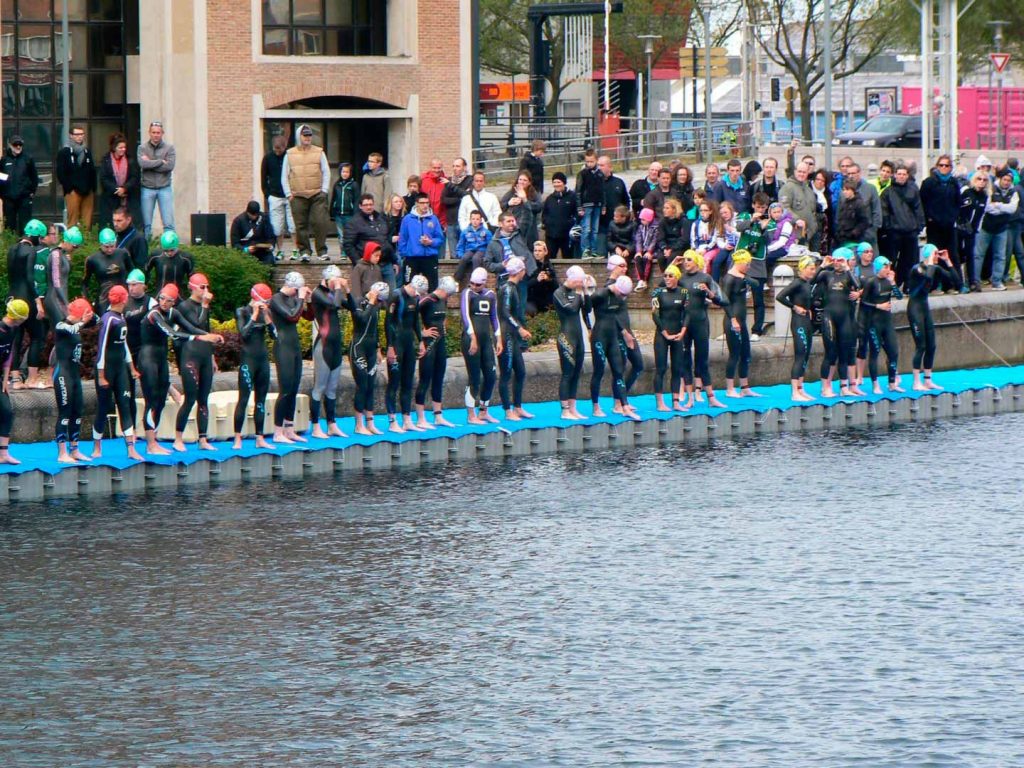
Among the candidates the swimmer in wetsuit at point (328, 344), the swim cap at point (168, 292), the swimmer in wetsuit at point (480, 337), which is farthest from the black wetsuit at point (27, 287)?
the swimmer in wetsuit at point (480, 337)

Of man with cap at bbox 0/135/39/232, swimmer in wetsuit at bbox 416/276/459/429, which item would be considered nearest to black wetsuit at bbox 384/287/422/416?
swimmer in wetsuit at bbox 416/276/459/429

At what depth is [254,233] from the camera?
29.0 metres

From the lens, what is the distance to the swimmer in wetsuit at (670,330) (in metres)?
24.9

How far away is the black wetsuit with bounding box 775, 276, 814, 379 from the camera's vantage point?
2581 centimetres

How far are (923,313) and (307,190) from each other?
9.46m

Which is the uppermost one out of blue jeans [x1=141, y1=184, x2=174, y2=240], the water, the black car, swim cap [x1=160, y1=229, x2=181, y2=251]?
the black car

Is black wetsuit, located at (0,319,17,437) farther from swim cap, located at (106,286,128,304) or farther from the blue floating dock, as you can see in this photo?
swim cap, located at (106,286,128,304)

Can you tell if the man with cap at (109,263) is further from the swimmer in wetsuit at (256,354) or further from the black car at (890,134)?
the black car at (890,134)

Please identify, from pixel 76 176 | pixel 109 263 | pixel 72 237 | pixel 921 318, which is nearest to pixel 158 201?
pixel 76 176

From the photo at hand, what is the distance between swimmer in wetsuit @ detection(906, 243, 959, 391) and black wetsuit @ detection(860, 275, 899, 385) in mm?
521

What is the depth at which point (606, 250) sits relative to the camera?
29547 mm

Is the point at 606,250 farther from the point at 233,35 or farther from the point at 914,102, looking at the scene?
the point at 914,102

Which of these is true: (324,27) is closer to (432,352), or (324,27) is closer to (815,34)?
(432,352)

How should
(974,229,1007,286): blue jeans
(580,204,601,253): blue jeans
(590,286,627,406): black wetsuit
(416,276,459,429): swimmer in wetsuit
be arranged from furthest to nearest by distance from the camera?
(974,229,1007,286): blue jeans < (580,204,601,253): blue jeans < (590,286,627,406): black wetsuit < (416,276,459,429): swimmer in wetsuit
